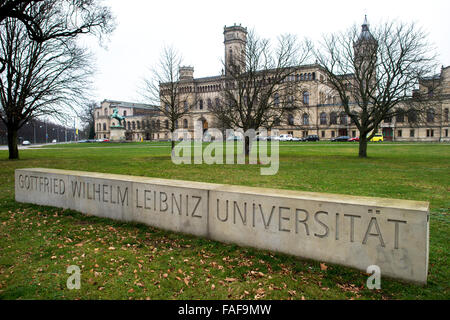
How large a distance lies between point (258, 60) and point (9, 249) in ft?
74.2

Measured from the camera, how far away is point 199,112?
98438mm

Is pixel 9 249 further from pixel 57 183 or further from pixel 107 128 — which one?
pixel 107 128

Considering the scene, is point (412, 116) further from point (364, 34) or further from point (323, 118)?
point (323, 118)

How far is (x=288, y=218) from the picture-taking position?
17.0 ft

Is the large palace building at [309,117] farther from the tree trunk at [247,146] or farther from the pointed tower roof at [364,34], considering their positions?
the tree trunk at [247,146]

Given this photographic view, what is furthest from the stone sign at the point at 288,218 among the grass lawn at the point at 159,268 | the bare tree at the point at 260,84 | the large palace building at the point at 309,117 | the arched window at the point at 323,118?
the arched window at the point at 323,118

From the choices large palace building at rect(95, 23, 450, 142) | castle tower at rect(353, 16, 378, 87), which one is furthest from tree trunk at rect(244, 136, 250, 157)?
large palace building at rect(95, 23, 450, 142)

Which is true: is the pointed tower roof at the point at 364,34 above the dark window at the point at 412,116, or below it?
above

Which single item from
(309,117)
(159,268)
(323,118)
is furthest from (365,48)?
(323,118)

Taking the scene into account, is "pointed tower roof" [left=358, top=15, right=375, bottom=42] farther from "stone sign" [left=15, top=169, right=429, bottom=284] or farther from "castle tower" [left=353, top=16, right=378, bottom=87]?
"stone sign" [left=15, top=169, right=429, bottom=284]

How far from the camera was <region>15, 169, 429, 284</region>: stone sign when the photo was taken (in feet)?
14.3

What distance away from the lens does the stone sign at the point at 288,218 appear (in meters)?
4.35
